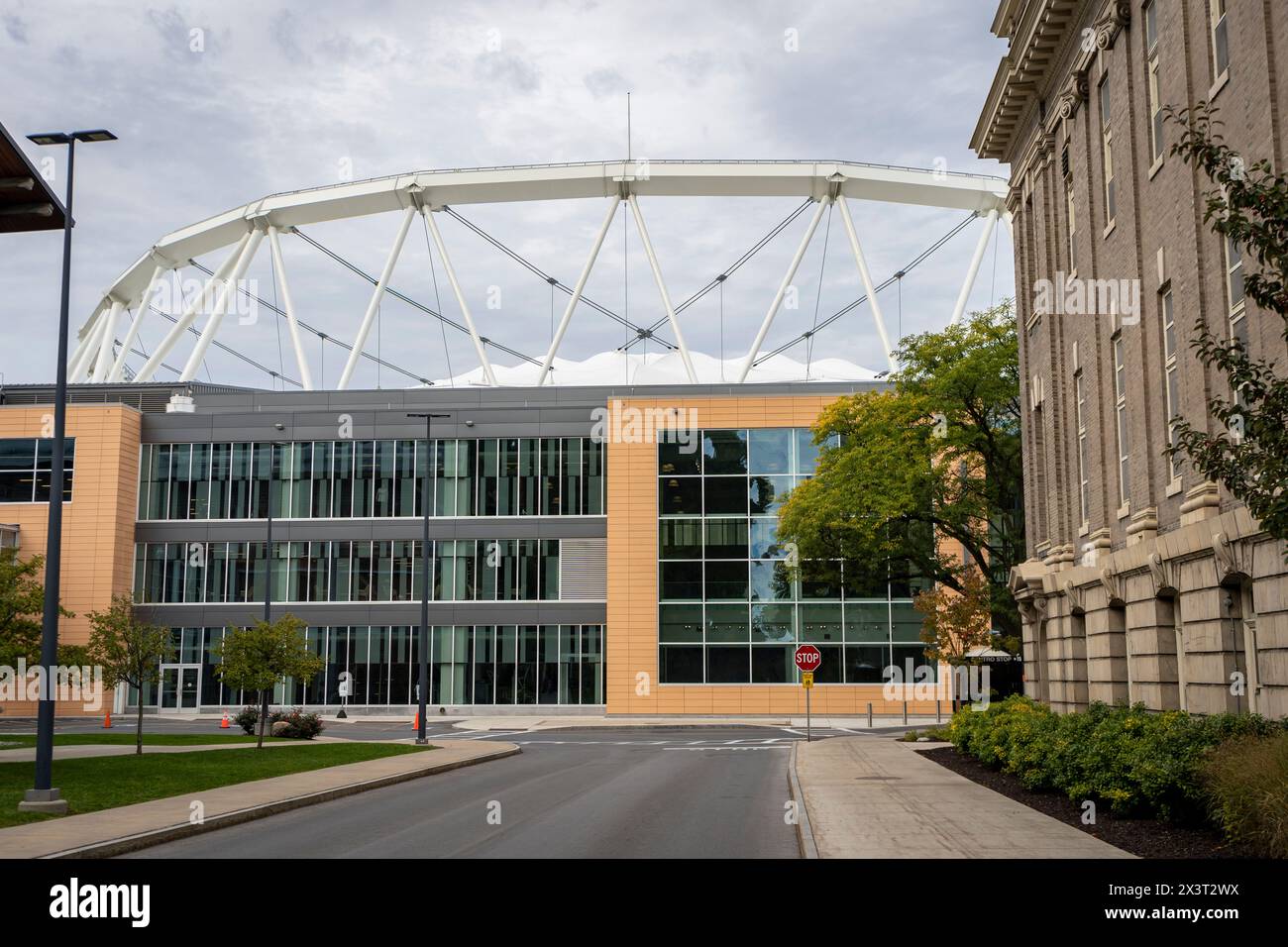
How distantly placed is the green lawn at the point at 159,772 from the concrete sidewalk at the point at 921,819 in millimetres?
10532

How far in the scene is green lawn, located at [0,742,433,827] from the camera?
20.0m

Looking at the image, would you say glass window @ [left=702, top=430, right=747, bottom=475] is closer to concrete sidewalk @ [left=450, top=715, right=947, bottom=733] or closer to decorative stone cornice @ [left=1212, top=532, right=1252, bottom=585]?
concrete sidewalk @ [left=450, top=715, right=947, bottom=733]

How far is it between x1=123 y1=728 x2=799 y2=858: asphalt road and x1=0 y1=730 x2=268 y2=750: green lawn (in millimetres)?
12402

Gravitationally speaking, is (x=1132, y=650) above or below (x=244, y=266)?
below

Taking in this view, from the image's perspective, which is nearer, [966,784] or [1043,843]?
[1043,843]

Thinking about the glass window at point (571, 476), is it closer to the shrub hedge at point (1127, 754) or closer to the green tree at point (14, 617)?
the green tree at point (14, 617)

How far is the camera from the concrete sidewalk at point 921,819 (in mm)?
13664

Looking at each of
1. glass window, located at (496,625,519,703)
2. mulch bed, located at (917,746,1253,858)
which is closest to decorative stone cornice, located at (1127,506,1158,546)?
mulch bed, located at (917,746,1253,858)

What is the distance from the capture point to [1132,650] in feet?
70.9

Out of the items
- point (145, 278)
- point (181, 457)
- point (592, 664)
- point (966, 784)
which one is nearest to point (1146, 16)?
point (966, 784)

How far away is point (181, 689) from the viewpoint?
62.6 metres

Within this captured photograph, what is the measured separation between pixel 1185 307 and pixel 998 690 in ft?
133

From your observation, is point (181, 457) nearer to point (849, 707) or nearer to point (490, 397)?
point (490, 397)

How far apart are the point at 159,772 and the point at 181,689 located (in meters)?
39.4
